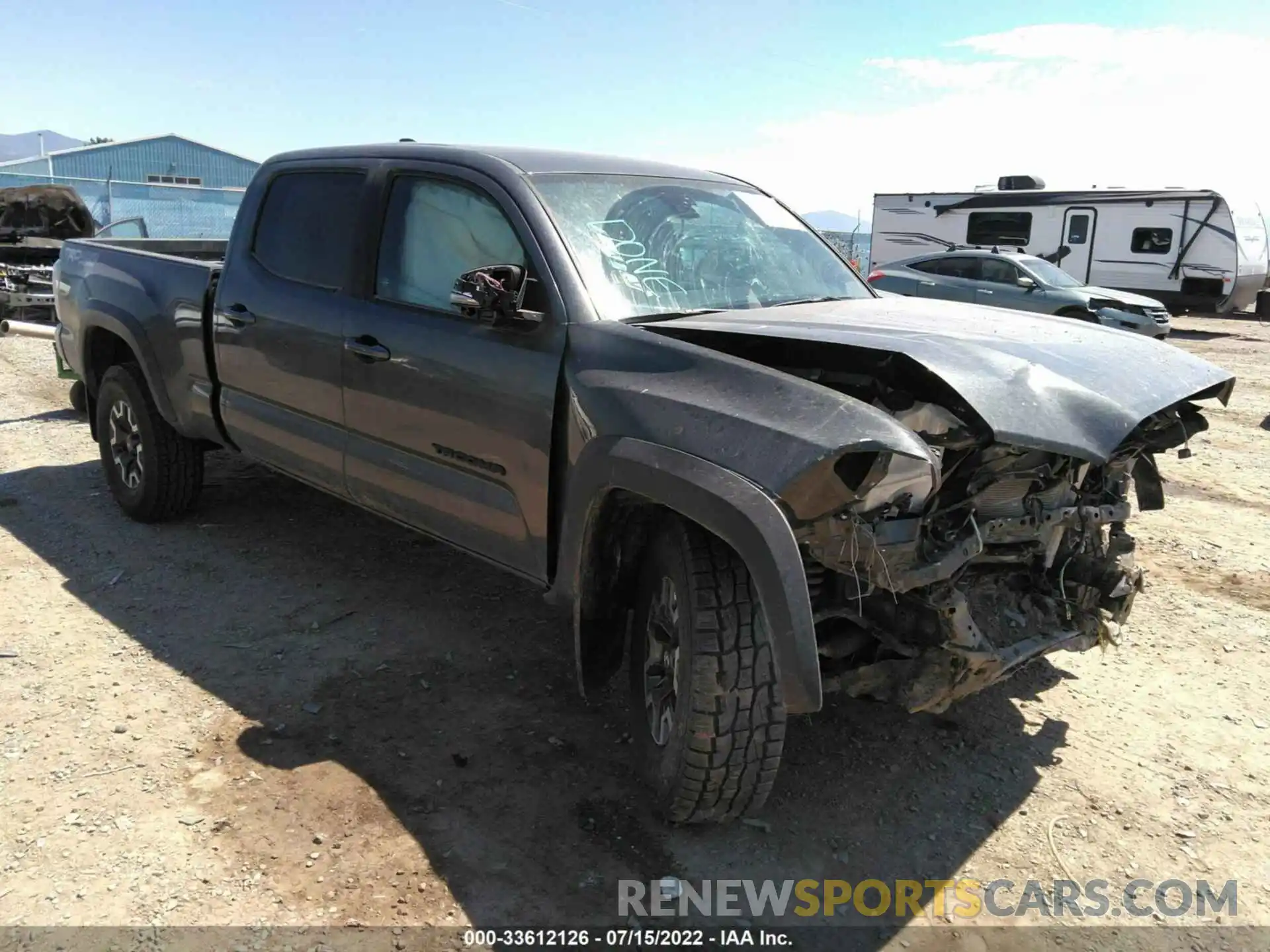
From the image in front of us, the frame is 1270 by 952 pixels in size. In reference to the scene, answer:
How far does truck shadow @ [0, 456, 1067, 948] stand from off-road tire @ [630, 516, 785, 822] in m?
0.23

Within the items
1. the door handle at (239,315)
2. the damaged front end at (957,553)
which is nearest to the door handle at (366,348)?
the door handle at (239,315)

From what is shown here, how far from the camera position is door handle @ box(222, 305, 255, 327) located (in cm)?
431

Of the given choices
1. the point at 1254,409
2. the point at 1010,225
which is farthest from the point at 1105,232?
the point at 1254,409

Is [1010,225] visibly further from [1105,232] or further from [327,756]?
[327,756]

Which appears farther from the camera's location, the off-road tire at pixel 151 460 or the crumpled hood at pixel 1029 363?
the off-road tire at pixel 151 460

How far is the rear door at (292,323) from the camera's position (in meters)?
3.93

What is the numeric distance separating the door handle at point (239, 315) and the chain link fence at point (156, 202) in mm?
19836

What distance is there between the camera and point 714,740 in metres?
2.63

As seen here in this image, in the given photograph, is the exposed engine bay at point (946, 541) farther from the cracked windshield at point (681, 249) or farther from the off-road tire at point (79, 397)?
the off-road tire at point (79, 397)

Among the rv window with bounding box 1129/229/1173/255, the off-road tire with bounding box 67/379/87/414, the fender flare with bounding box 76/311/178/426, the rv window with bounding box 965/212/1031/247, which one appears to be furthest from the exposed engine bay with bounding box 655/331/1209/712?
the rv window with bounding box 965/212/1031/247

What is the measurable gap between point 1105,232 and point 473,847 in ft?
62.4

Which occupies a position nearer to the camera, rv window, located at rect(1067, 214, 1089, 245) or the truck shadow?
the truck shadow

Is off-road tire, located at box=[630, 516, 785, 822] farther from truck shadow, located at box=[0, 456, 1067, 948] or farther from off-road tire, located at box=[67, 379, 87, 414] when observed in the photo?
off-road tire, located at box=[67, 379, 87, 414]

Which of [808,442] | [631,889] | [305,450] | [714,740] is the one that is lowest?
[631,889]
